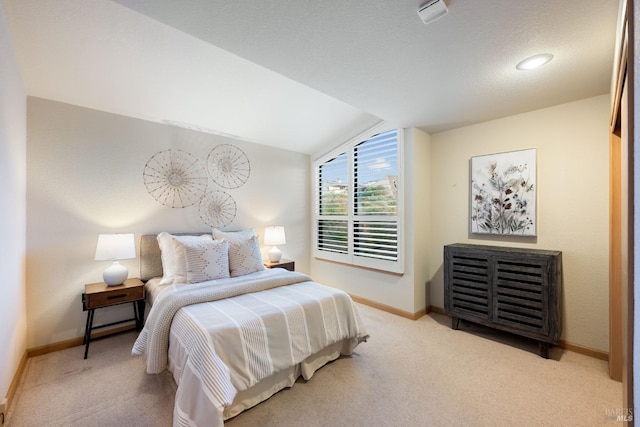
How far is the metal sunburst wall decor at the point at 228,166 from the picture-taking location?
3.59m

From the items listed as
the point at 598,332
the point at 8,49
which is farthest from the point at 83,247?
the point at 598,332

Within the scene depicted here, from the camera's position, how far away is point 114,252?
2.54 meters

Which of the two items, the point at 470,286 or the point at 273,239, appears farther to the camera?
the point at 273,239

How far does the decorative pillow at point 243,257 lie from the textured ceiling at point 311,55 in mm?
1558

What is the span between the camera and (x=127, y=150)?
2945 mm

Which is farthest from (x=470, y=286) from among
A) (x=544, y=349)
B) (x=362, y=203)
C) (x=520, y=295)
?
(x=362, y=203)

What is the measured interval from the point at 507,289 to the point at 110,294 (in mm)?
3826

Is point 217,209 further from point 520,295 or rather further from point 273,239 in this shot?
point 520,295

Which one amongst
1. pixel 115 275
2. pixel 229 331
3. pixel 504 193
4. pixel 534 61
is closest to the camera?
pixel 229 331

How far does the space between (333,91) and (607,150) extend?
2491 millimetres

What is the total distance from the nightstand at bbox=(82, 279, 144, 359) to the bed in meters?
0.14

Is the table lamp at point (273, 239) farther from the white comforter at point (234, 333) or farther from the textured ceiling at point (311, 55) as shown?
the textured ceiling at point (311, 55)

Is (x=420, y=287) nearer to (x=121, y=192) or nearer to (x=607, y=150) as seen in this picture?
(x=607, y=150)

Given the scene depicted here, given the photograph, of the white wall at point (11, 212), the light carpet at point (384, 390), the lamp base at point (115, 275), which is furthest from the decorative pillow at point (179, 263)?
the white wall at point (11, 212)
